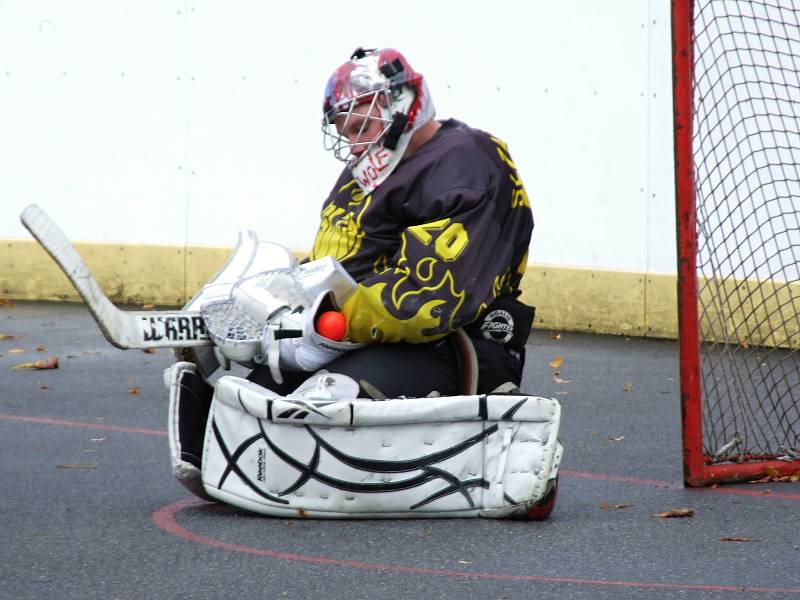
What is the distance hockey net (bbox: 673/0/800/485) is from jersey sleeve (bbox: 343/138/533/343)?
769 millimetres

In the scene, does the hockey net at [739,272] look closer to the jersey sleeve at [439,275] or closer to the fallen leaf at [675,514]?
the fallen leaf at [675,514]

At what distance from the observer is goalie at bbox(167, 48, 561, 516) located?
4039 mm

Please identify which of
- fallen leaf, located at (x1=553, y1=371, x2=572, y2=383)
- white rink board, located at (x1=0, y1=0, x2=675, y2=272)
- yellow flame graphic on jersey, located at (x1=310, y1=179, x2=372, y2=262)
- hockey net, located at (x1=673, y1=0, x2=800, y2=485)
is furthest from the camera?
white rink board, located at (x1=0, y1=0, x2=675, y2=272)

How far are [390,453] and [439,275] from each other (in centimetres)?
52

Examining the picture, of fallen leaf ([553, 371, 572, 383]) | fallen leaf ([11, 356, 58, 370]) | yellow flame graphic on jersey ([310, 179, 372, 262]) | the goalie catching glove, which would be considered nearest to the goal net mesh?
fallen leaf ([553, 371, 572, 383])

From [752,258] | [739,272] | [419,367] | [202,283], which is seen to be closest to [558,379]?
[739,272]

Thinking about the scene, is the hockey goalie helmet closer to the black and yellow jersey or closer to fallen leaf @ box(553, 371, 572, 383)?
the black and yellow jersey

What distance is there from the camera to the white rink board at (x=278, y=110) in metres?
8.29

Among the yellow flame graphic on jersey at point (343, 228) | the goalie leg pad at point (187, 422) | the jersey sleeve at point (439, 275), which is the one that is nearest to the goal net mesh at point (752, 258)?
the jersey sleeve at point (439, 275)

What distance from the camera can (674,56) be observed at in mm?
4543

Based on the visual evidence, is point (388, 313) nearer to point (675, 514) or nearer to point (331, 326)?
point (331, 326)

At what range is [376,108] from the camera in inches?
169

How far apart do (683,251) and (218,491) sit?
64.8 inches

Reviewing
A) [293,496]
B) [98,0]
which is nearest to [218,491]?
[293,496]
